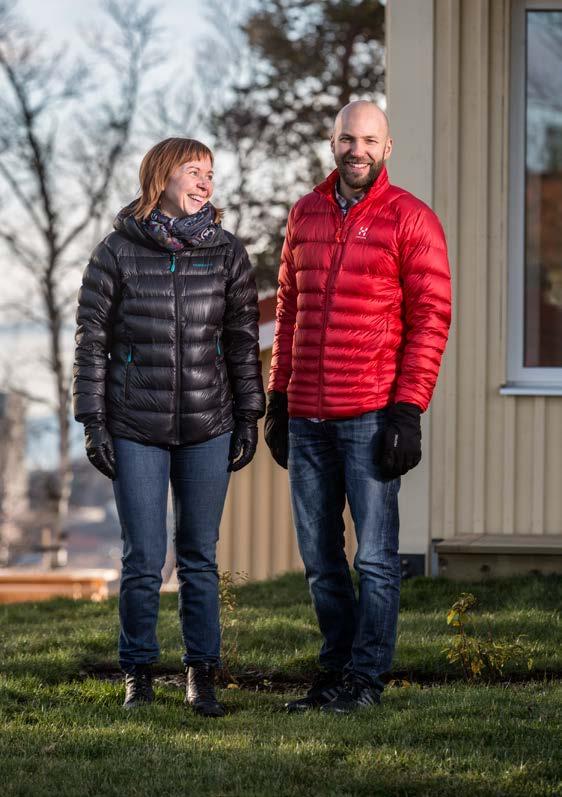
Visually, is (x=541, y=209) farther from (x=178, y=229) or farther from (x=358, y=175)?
(x=178, y=229)

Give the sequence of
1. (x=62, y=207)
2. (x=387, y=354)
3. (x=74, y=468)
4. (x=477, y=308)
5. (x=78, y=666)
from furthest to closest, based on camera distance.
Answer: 1. (x=74, y=468)
2. (x=62, y=207)
3. (x=477, y=308)
4. (x=78, y=666)
5. (x=387, y=354)

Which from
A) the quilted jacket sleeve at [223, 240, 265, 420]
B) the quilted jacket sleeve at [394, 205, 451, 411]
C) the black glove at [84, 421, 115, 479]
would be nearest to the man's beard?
the quilted jacket sleeve at [394, 205, 451, 411]

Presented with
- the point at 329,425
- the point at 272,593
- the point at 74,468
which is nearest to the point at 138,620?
the point at 329,425

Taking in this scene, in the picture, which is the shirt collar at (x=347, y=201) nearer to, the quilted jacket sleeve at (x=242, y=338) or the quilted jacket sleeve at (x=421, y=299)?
the quilted jacket sleeve at (x=421, y=299)

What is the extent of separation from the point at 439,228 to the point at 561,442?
3.21 meters

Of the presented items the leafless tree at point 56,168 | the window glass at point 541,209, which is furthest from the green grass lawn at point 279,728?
the leafless tree at point 56,168

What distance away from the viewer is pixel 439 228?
443cm

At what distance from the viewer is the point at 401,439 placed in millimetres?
4273

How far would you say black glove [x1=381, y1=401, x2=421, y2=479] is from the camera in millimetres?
4277

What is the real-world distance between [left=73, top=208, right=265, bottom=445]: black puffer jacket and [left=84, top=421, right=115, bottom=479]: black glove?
1.4 inches

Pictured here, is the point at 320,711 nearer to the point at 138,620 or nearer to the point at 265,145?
the point at 138,620

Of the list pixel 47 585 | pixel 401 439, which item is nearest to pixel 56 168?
pixel 47 585

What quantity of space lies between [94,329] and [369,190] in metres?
1.02

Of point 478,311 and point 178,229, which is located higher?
point 478,311
